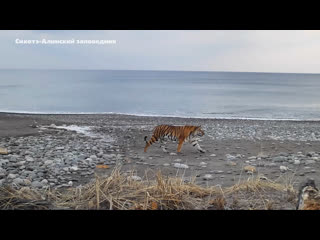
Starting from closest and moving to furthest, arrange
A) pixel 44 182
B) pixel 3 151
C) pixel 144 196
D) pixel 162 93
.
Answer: pixel 144 196 → pixel 44 182 → pixel 3 151 → pixel 162 93

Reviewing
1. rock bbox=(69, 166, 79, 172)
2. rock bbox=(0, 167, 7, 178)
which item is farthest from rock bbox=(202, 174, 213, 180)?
rock bbox=(0, 167, 7, 178)

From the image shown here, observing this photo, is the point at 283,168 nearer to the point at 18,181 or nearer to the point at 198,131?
the point at 198,131

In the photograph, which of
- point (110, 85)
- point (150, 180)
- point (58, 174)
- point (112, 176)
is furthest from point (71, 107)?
point (150, 180)

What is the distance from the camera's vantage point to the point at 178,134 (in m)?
2.50

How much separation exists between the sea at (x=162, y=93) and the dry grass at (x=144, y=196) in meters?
0.58

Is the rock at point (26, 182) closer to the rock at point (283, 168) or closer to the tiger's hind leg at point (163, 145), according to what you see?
the tiger's hind leg at point (163, 145)

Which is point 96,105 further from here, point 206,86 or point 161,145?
point 206,86

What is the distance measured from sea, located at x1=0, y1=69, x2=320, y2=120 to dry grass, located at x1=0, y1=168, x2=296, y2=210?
0.58 metres

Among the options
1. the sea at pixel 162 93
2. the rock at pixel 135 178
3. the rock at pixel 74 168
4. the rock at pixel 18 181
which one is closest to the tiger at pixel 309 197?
the sea at pixel 162 93

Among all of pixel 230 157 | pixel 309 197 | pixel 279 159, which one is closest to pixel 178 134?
pixel 230 157

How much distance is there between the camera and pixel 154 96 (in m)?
2.46

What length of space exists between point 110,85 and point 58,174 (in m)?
0.69

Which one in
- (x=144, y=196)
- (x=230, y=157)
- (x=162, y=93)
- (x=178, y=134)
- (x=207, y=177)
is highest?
(x=162, y=93)

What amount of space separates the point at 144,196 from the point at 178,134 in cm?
62
